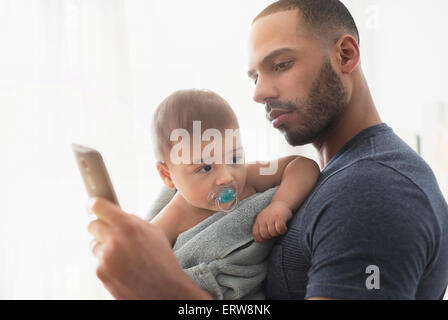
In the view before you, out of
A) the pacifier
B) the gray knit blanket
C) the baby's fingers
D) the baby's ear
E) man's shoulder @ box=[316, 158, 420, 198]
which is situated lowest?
the gray knit blanket

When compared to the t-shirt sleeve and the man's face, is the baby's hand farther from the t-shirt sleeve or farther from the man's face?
the man's face

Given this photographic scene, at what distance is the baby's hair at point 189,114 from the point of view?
0.80m

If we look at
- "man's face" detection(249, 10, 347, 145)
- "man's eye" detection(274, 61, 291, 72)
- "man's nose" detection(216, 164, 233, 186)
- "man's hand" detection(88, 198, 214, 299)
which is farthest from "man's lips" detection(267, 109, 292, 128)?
"man's hand" detection(88, 198, 214, 299)

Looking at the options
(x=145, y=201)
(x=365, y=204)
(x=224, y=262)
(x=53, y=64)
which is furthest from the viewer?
(x=145, y=201)

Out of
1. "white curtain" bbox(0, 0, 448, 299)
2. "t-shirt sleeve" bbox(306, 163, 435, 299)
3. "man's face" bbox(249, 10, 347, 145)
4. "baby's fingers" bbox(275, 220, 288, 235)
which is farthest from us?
"white curtain" bbox(0, 0, 448, 299)

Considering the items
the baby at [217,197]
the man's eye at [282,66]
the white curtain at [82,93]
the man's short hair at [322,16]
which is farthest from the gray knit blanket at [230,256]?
the white curtain at [82,93]

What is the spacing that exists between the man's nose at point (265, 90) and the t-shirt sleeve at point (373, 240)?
0.33m

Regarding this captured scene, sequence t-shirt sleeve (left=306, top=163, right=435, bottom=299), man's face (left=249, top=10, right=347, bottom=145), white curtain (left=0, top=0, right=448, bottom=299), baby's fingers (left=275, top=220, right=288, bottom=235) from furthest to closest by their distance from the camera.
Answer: white curtain (left=0, top=0, right=448, bottom=299), man's face (left=249, top=10, right=347, bottom=145), baby's fingers (left=275, top=220, right=288, bottom=235), t-shirt sleeve (left=306, top=163, right=435, bottom=299)

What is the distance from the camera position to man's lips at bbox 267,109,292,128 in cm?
88

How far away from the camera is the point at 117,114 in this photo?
5.19 feet

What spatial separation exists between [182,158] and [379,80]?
4.60ft

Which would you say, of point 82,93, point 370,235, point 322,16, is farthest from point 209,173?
point 82,93
